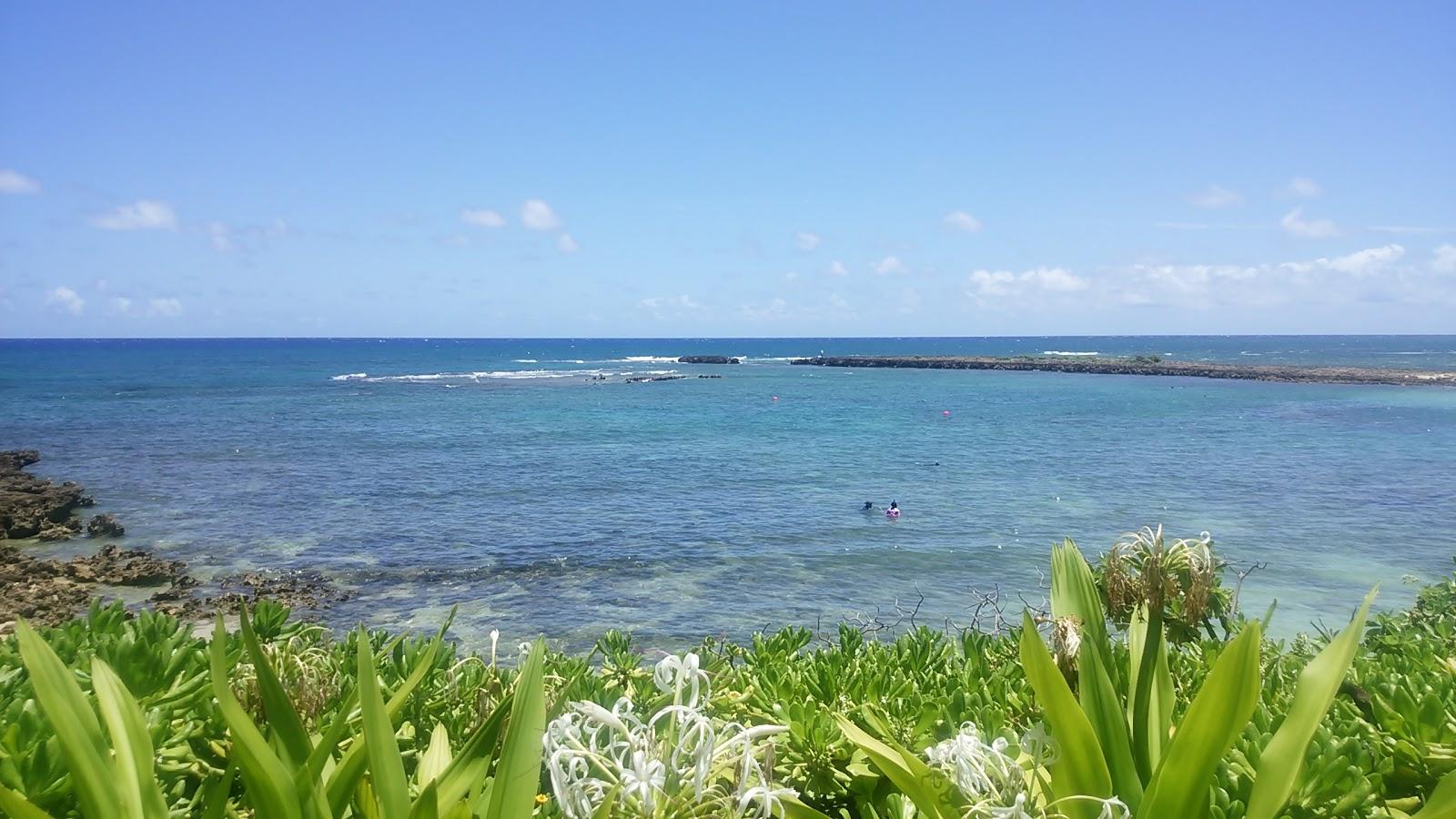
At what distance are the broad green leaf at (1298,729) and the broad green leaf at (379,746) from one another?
4.80ft

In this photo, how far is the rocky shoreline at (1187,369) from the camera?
54125 mm

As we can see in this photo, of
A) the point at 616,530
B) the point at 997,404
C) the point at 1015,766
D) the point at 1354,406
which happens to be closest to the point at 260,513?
the point at 616,530

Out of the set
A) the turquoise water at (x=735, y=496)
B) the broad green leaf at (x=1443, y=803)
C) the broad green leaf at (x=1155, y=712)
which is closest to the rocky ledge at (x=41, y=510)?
the turquoise water at (x=735, y=496)

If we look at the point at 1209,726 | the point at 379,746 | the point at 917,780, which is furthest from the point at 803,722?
the point at 379,746

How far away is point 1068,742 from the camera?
167cm

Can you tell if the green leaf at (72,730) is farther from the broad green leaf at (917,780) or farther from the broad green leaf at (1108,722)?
the broad green leaf at (1108,722)

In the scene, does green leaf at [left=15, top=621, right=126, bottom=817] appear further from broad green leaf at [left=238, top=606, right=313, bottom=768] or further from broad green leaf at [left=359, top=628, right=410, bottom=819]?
broad green leaf at [left=359, top=628, right=410, bottom=819]

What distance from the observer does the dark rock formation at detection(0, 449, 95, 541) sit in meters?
16.3

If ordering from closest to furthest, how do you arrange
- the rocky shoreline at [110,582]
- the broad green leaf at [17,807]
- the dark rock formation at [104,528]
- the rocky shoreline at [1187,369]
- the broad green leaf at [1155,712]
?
1. the broad green leaf at [17,807]
2. the broad green leaf at [1155,712]
3. the rocky shoreline at [110,582]
4. the dark rock formation at [104,528]
5. the rocky shoreline at [1187,369]

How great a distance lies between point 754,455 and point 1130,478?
32.2ft

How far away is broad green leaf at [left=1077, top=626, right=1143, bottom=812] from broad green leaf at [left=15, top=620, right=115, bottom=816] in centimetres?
174

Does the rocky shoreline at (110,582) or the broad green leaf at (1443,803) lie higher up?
the broad green leaf at (1443,803)

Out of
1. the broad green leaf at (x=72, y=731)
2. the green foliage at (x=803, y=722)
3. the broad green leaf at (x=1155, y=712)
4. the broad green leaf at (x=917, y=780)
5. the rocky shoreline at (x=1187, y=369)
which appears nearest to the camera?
the broad green leaf at (x=72, y=731)

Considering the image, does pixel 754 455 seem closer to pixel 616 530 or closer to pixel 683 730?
pixel 616 530
